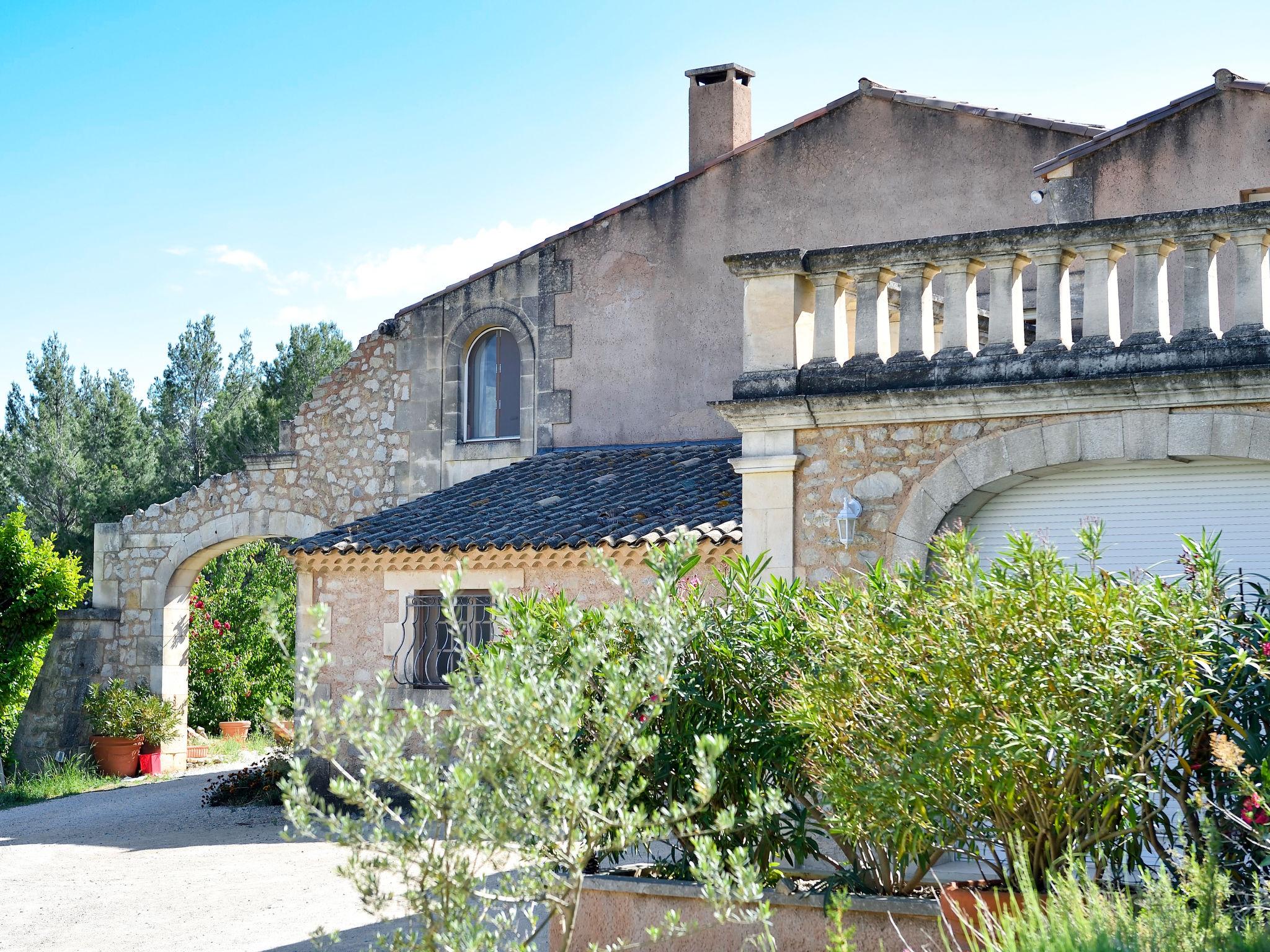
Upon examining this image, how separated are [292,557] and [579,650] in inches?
375

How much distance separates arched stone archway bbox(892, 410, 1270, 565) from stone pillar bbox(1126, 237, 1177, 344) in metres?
0.45

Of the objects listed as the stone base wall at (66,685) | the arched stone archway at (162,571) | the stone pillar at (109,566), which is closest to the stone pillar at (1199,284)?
the arched stone archway at (162,571)

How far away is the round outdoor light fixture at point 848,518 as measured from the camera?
757cm

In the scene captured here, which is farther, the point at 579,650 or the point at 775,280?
the point at 775,280

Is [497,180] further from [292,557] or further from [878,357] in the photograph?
[878,357]

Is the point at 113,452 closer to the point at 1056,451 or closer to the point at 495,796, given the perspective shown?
the point at 1056,451

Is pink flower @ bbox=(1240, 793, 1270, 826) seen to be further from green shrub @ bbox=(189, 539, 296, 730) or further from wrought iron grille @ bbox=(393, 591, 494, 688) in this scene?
green shrub @ bbox=(189, 539, 296, 730)

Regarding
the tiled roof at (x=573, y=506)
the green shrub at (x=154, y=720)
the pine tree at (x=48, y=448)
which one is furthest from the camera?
the pine tree at (x=48, y=448)

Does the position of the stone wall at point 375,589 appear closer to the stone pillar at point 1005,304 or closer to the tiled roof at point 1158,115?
the stone pillar at point 1005,304

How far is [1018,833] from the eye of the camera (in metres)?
4.60

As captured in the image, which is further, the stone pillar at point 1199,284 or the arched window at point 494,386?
the arched window at point 494,386

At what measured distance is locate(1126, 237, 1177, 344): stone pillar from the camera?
7.05 m

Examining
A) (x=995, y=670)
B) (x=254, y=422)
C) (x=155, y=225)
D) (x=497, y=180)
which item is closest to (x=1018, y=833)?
(x=995, y=670)

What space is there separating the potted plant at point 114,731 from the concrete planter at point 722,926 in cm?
1167
